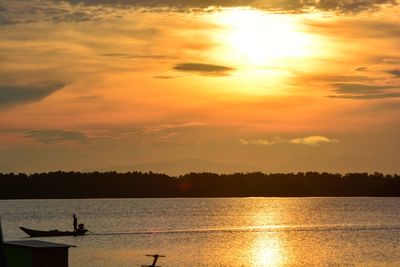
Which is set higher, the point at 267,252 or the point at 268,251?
the point at 267,252

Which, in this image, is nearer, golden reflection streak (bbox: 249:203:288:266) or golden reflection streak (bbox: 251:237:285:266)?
golden reflection streak (bbox: 251:237:285:266)

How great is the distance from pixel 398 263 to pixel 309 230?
184 feet

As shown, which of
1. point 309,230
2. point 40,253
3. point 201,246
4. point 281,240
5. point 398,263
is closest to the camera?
point 40,253

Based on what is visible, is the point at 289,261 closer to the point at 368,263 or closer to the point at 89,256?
the point at 368,263

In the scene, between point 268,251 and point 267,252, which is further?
point 268,251

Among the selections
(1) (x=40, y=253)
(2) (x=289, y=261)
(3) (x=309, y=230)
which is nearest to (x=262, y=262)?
(2) (x=289, y=261)

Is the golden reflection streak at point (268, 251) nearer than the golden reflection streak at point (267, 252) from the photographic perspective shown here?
No

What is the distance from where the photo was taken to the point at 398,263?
76.4m

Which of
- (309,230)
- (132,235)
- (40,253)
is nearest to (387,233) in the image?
(309,230)

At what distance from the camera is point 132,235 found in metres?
112

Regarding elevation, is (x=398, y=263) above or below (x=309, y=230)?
above

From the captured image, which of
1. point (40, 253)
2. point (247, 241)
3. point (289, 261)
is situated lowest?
point (247, 241)

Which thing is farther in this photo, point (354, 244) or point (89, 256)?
point (354, 244)

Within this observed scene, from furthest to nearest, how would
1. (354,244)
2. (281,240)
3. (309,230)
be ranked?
(309,230)
(281,240)
(354,244)
